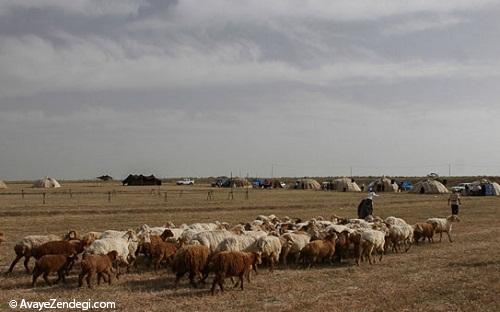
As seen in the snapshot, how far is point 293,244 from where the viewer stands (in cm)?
1562

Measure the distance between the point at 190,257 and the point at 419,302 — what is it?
5.38 m

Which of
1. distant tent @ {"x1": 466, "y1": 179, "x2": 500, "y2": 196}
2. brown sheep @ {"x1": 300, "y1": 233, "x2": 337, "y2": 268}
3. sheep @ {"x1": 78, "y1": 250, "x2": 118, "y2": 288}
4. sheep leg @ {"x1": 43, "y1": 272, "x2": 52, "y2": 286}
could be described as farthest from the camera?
distant tent @ {"x1": 466, "y1": 179, "x2": 500, "y2": 196}

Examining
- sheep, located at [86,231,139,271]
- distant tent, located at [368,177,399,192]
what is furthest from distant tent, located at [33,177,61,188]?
sheep, located at [86,231,139,271]

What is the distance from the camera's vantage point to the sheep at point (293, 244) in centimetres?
1556

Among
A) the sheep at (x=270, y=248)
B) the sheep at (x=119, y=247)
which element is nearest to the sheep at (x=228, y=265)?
the sheep at (x=270, y=248)

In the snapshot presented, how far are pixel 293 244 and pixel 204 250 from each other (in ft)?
12.7

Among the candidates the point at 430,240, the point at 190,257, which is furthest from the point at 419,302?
the point at 430,240

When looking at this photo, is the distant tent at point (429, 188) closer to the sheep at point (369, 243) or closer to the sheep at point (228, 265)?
the sheep at point (369, 243)

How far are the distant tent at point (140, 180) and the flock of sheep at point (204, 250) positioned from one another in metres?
76.9

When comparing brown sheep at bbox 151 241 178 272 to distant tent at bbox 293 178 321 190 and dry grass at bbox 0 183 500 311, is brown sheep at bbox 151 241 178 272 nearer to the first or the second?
dry grass at bbox 0 183 500 311

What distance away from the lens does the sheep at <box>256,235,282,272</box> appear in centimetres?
1445

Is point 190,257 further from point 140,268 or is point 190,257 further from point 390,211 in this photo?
point 390,211

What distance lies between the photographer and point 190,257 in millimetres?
12352

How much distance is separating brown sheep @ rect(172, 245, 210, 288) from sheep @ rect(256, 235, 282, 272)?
240 cm
